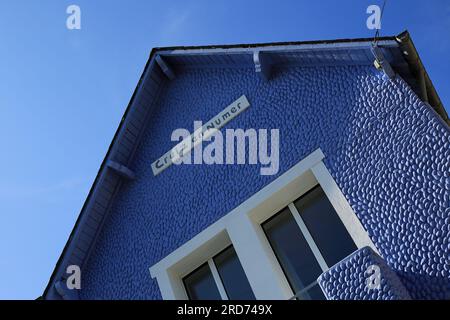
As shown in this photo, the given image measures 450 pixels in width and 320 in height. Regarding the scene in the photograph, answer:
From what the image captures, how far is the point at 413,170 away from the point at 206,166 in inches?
125

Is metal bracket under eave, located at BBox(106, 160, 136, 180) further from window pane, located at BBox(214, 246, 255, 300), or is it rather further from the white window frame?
window pane, located at BBox(214, 246, 255, 300)

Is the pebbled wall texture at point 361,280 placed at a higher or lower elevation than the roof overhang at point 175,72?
lower

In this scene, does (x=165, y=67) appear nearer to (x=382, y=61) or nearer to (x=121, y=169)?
(x=121, y=169)

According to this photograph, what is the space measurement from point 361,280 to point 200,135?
12.5 feet

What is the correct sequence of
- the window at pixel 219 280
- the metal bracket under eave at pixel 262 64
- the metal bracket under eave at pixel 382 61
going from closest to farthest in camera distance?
the metal bracket under eave at pixel 382 61, the window at pixel 219 280, the metal bracket under eave at pixel 262 64

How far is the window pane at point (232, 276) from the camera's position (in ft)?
25.9

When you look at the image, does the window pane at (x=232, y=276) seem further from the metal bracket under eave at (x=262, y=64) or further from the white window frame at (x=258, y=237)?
the metal bracket under eave at (x=262, y=64)

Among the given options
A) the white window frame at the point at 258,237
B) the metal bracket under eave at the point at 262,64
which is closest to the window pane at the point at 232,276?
the white window frame at the point at 258,237

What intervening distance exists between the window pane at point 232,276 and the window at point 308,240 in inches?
24.5

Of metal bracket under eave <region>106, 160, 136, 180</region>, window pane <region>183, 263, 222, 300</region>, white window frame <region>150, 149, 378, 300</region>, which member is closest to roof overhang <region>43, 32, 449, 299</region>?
metal bracket under eave <region>106, 160, 136, 180</region>

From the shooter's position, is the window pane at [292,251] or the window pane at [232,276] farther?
the window pane at [232,276]

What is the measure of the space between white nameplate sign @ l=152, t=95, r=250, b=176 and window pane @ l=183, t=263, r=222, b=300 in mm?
1821

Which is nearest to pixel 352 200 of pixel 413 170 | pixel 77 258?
pixel 413 170

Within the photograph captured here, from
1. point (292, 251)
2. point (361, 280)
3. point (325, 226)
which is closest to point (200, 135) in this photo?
point (292, 251)
